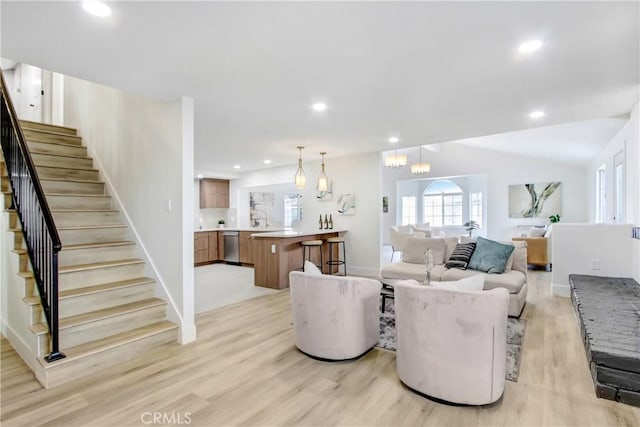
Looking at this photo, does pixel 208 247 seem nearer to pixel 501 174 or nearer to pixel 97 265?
pixel 97 265

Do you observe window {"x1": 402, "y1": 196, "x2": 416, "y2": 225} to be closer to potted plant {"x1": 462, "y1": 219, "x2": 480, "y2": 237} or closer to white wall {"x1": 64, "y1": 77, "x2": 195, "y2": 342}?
potted plant {"x1": 462, "y1": 219, "x2": 480, "y2": 237}

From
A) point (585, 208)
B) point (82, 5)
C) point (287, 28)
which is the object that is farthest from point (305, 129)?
point (585, 208)

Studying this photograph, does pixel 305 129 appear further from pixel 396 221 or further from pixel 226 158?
pixel 396 221

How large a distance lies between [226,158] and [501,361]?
5.95m

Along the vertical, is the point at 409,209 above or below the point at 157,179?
below

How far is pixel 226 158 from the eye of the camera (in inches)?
265

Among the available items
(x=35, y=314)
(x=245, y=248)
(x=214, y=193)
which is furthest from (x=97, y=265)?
(x=214, y=193)

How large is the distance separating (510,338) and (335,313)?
5.95ft

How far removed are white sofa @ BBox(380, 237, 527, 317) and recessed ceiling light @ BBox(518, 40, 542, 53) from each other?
237cm

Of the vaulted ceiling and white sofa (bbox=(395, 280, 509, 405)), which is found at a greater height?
the vaulted ceiling

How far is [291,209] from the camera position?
350 inches

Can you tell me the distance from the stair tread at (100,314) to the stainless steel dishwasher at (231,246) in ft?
14.7

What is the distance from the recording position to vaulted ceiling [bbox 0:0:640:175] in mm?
1889

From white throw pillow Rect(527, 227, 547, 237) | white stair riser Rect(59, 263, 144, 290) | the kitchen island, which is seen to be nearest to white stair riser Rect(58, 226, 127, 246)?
white stair riser Rect(59, 263, 144, 290)
